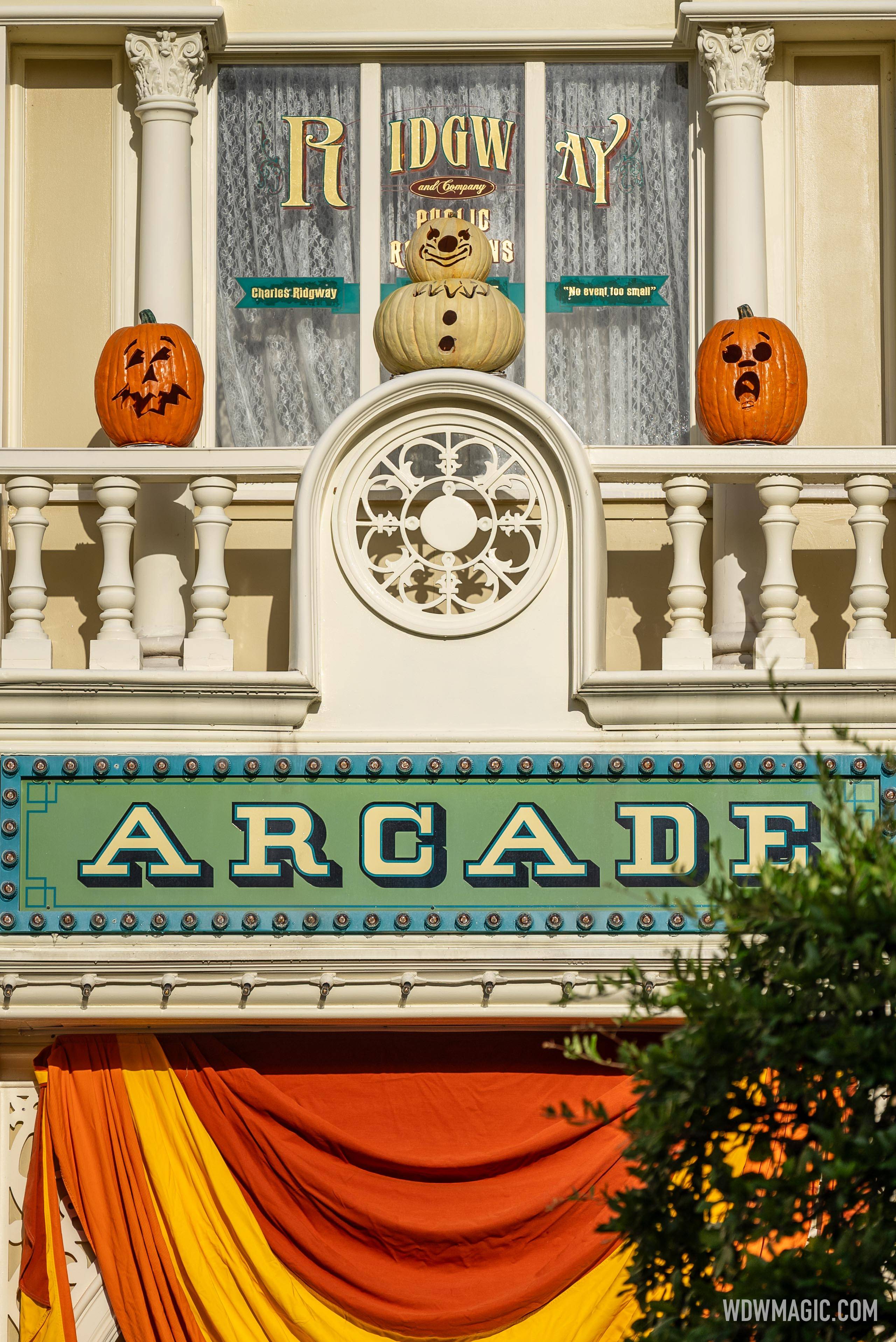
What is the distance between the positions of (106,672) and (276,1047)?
1.76 m

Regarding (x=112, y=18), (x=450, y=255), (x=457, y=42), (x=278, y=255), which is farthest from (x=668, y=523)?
(x=112, y=18)

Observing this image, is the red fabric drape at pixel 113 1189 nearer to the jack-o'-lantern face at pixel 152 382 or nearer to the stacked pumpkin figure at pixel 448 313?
the jack-o'-lantern face at pixel 152 382

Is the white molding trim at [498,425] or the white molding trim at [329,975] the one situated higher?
the white molding trim at [498,425]

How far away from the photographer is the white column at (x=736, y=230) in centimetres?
852

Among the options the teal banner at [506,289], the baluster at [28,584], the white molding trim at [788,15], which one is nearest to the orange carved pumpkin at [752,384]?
the teal banner at [506,289]

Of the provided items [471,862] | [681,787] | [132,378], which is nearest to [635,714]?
[681,787]

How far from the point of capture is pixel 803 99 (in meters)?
9.37

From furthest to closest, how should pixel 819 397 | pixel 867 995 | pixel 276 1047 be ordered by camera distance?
pixel 819 397 < pixel 276 1047 < pixel 867 995

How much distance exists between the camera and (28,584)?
741 cm

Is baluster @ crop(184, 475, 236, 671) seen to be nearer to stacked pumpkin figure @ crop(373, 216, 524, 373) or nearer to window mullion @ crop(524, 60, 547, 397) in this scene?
stacked pumpkin figure @ crop(373, 216, 524, 373)

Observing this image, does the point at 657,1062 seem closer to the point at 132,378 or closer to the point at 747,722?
the point at 747,722

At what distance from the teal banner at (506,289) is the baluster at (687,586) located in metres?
2.14

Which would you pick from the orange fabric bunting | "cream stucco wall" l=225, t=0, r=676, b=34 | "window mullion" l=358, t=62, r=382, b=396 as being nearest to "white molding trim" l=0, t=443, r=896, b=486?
"window mullion" l=358, t=62, r=382, b=396
